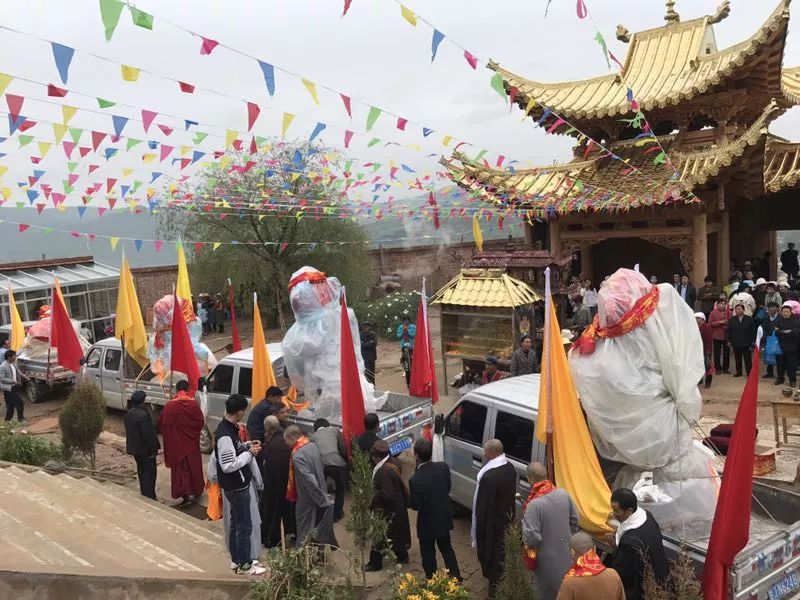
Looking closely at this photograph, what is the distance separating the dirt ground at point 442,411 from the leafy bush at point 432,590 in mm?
1439

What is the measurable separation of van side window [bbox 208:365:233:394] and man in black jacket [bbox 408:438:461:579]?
4.87 m

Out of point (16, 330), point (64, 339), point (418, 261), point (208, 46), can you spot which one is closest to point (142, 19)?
point (208, 46)

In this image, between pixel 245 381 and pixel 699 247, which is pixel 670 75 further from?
pixel 245 381

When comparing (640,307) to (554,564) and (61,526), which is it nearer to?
(554,564)

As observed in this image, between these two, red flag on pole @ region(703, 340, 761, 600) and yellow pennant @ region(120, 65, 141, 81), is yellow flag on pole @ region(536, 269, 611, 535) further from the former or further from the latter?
yellow pennant @ region(120, 65, 141, 81)

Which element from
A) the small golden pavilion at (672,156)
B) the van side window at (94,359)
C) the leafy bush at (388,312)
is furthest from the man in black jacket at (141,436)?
the leafy bush at (388,312)

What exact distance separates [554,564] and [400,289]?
21937 mm

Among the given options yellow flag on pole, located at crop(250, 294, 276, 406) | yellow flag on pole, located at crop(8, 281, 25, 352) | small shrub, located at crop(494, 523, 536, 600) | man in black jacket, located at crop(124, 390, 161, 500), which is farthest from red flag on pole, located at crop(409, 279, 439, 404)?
yellow flag on pole, located at crop(8, 281, 25, 352)

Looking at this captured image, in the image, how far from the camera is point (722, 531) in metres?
4.10

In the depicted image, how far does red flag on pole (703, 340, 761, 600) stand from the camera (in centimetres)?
409

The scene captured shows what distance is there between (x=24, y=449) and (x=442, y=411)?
251 inches

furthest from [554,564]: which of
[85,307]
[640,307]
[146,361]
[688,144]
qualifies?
[85,307]

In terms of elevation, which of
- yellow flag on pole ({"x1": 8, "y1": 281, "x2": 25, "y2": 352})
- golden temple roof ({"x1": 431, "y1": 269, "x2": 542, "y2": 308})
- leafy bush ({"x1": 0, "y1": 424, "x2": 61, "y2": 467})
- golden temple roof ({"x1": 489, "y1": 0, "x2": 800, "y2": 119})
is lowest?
leafy bush ({"x1": 0, "y1": 424, "x2": 61, "y2": 467})

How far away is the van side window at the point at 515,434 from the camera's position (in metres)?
6.04
